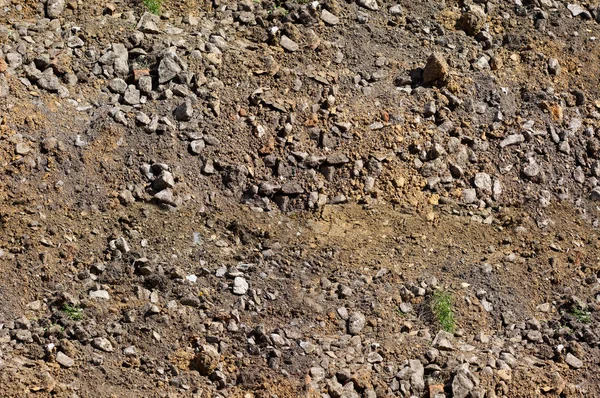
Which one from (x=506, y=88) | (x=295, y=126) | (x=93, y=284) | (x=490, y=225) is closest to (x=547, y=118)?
(x=506, y=88)

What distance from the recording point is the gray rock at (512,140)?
8.17m

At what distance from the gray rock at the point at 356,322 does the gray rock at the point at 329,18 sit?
276 centimetres

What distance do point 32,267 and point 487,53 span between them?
4258 mm

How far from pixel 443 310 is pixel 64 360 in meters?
2.53

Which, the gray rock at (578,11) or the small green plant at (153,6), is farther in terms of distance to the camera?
the gray rock at (578,11)

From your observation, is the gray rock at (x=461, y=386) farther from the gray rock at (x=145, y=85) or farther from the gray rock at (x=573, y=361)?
the gray rock at (x=145, y=85)

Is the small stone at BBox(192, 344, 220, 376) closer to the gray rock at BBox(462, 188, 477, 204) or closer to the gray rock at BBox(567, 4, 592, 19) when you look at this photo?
the gray rock at BBox(462, 188, 477, 204)

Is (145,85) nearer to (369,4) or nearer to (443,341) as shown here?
(369,4)

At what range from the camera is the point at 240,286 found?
6797 mm

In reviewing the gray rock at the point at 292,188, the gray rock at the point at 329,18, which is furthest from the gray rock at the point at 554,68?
the gray rock at the point at 292,188

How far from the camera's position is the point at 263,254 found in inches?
279

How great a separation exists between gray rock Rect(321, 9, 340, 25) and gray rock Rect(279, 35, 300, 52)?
39cm

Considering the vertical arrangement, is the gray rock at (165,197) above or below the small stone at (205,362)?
above

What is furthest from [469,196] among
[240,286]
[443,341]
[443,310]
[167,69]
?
[167,69]
